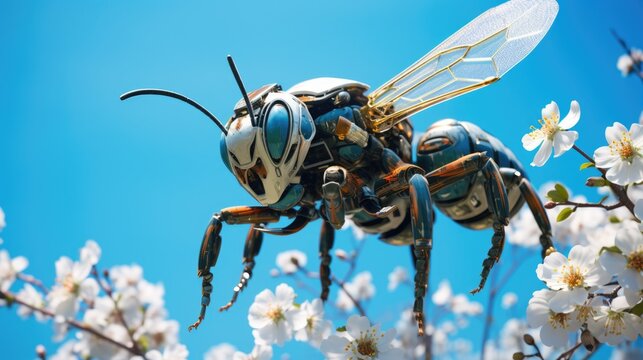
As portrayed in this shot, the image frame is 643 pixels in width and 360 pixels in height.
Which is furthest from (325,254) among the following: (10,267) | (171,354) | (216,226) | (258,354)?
(10,267)

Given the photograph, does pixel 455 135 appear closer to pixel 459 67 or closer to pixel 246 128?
pixel 459 67

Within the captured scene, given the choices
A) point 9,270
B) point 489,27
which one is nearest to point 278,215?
point 489,27

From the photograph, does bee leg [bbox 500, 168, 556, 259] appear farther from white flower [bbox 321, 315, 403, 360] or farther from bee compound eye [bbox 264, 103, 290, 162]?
bee compound eye [bbox 264, 103, 290, 162]

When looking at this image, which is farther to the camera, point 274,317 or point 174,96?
point 274,317

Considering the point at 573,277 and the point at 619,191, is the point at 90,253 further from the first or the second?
the point at 619,191

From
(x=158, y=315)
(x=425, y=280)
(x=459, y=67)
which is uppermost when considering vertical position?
(x=158, y=315)

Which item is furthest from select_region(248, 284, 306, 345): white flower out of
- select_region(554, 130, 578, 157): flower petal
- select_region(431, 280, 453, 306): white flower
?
select_region(431, 280, 453, 306): white flower
